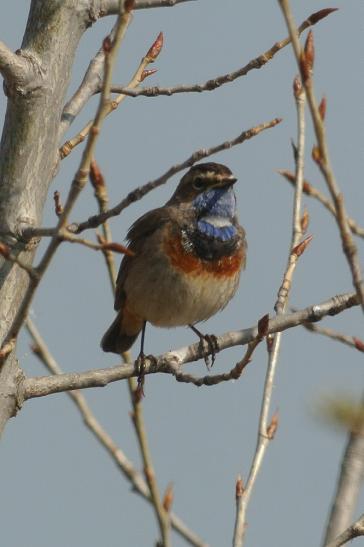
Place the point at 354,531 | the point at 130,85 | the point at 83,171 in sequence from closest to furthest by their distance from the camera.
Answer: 1. the point at 83,171
2. the point at 354,531
3. the point at 130,85

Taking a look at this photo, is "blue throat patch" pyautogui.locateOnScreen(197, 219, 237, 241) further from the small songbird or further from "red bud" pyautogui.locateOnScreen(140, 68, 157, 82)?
"red bud" pyautogui.locateOnScreen(140, 68, 157, 82)

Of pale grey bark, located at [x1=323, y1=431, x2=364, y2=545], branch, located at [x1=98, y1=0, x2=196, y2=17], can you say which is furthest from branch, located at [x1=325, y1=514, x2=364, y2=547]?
branch, located at [x1=98, y1=0, x2=196, y2=17]

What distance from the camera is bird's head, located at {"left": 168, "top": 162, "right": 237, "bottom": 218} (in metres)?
7.24

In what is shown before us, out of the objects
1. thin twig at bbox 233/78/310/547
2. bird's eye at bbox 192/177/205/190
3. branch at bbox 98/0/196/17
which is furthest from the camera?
bird's eye at bbox 192/177/205/190

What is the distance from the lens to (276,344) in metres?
5.00

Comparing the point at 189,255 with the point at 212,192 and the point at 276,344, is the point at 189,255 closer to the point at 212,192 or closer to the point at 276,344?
the point at 212,192

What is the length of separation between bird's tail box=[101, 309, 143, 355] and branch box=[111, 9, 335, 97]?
3.31 metres

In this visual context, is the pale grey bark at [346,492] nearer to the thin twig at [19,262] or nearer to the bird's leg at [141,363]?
the bird's leg at [141,363]

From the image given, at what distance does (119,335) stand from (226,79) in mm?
3617

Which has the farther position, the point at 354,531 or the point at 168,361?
the point at 168,361

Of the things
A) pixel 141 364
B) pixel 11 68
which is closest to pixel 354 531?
pixel 141 364

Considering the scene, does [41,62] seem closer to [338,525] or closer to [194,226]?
[338,525]

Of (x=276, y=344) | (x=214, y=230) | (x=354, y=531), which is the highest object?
(x=214, y=230)

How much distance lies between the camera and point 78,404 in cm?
472
